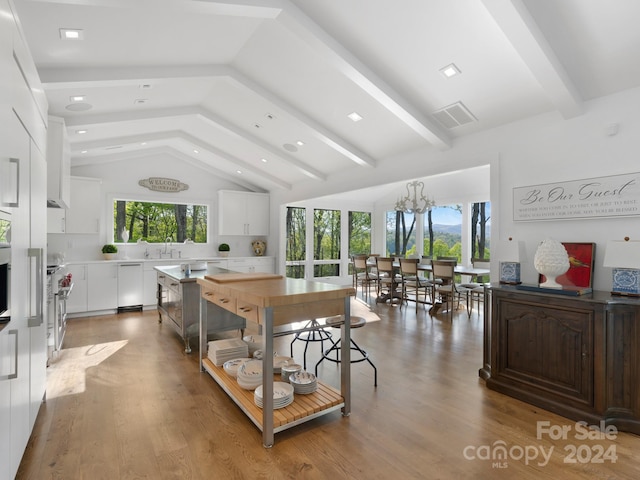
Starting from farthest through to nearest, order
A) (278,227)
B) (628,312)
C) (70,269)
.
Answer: (278,227)
(70,269)
(628,312)

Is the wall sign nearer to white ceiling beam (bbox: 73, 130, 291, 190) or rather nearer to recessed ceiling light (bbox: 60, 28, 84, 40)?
white ceiling beam (bbox: 73, 130, 291, 190)

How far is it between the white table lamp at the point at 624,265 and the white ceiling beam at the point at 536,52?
46.8 inches

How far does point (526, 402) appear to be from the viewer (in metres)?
2.79

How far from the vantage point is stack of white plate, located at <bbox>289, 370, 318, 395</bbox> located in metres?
2.62

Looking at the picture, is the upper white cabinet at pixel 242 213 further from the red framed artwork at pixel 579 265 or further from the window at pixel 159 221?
the red framed artwork at pixel 579 265

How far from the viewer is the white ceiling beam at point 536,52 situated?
2.29 metres

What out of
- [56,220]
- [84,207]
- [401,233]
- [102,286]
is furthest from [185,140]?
[401,233]

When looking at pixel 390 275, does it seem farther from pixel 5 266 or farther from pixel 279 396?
pixel 5 266

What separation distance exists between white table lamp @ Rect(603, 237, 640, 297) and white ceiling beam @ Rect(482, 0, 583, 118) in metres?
1.19

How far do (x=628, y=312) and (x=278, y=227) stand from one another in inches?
253

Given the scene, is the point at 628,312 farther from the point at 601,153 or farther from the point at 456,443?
the point at 456,443

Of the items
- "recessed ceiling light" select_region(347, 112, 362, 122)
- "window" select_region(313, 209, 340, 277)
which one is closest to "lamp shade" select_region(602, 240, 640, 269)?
"recessed ceiling light" select_region(347, 112, 362, 122)

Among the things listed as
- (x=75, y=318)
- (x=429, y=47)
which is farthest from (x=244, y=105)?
(x=75, y=318)

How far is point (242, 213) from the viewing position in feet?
25.9
